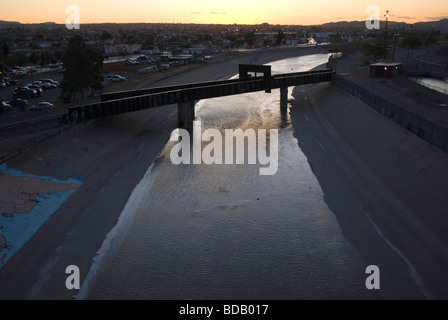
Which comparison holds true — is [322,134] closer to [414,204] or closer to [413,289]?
[414,204]

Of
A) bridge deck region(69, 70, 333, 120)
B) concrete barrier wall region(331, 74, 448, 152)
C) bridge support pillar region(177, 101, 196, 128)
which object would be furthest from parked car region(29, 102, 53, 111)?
concrete barrier wall region(331, 74, 448, 152)

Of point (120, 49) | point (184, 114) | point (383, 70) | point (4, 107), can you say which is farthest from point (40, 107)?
point (120, 49)

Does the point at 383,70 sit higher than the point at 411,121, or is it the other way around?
the point at 383,70

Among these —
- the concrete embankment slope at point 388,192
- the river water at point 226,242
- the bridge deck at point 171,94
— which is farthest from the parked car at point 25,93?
the concrete embankment slope at point 388,192

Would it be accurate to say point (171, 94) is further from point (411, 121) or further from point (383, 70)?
point (383, 70)

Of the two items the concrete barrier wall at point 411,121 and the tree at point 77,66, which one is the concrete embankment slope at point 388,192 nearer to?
the concrete barrier wall at point 411,121

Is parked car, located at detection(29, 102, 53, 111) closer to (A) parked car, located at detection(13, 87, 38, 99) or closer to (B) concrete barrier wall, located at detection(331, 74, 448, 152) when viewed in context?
(A) parked car, located at detection(13, 87, 38, 99)
